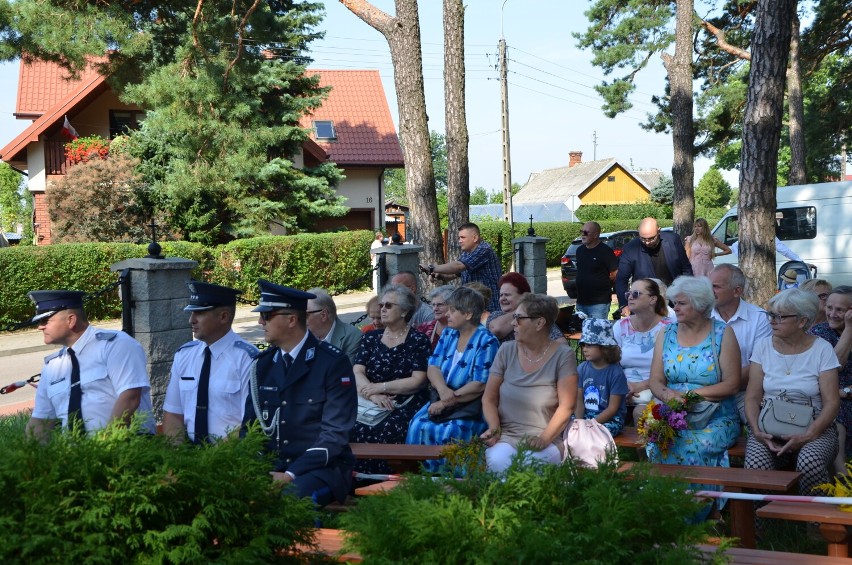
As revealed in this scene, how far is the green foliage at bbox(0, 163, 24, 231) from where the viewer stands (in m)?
80.3

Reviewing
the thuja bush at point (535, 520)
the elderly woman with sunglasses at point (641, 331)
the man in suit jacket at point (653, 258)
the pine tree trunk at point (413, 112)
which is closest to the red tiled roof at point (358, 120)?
the pine tree trunk at point (413, 112)

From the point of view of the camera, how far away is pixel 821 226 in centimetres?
1784

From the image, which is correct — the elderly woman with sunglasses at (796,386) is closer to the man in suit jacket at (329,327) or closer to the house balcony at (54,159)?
the man in suit jacket at (329,327)

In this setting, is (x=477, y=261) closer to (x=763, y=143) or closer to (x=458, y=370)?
(x=458, y=370)

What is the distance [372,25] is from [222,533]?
35.0 feet

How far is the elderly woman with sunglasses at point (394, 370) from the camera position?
6.80 metres

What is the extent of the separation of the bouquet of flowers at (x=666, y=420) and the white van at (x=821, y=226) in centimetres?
1234

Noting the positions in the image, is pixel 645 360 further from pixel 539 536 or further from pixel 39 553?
pixel 39 553

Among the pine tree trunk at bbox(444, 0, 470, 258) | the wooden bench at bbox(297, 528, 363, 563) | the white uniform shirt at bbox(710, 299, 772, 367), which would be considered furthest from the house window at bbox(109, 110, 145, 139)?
the wooden bench at bbox(297, 528, 363, 563)

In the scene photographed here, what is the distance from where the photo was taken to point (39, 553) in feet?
9.56

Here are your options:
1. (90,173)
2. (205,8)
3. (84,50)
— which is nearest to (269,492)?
(84,50)

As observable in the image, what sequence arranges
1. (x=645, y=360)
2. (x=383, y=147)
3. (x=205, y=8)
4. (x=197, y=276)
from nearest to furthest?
(x=645, y=360), (x=205, y=8), (x=197, y=276), (x=383, y=147)

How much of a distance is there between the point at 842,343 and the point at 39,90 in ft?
109

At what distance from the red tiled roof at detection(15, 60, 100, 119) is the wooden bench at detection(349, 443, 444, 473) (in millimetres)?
29072
